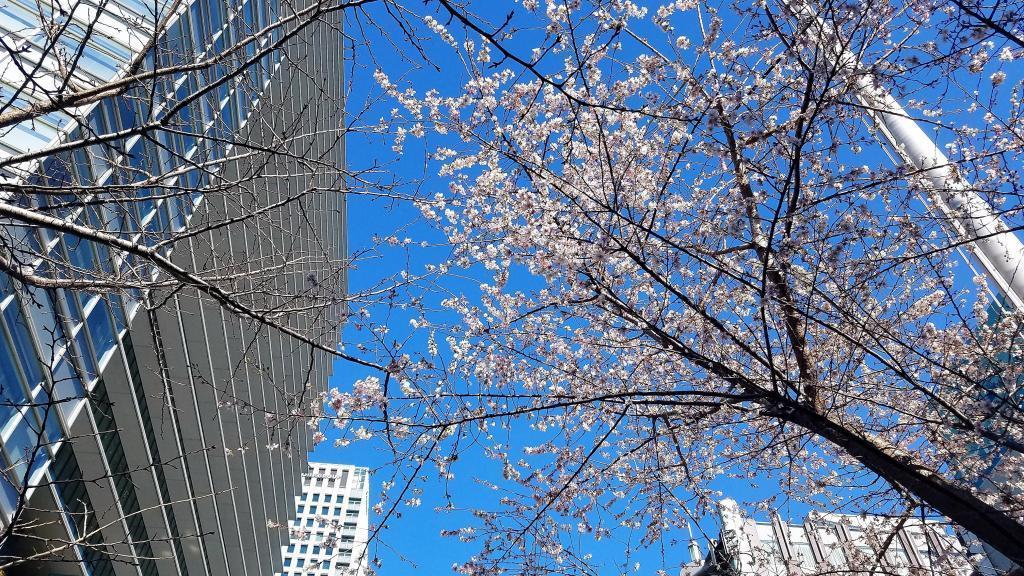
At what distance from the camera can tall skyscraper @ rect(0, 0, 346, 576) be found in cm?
424

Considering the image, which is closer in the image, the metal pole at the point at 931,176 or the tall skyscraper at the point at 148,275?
the tall skyscraper at the point at 148,275

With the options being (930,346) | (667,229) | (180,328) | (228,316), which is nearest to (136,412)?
(180,328)

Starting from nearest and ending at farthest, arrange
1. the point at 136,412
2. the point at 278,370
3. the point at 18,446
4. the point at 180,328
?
Answer: the point at 18,446, the point at 136,412, the point at 180,328, the point at 278,370

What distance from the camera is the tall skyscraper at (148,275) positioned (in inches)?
167

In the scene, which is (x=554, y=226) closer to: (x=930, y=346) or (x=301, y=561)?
(x=930, y=346)

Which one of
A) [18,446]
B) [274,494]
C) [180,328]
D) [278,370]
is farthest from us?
[274,494]

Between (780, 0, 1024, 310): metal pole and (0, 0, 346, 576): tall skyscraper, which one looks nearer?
(0, 0, 346, 576): tall skyscraper

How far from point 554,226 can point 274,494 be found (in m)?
18.8

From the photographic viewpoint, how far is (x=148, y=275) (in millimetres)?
9992

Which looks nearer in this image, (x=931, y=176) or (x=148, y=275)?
(x=931, y=176)

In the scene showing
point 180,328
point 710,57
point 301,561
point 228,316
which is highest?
point 301,561

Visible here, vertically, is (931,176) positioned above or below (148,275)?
below

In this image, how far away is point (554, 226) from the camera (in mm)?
7078

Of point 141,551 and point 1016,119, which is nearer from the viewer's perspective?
point 1016,119
